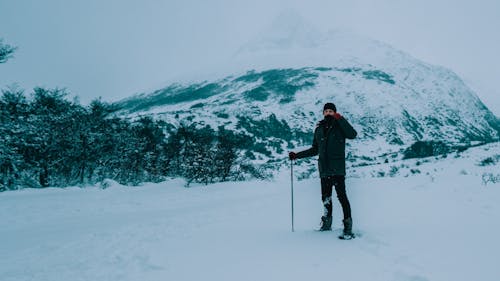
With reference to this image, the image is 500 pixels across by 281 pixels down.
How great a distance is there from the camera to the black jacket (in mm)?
5090

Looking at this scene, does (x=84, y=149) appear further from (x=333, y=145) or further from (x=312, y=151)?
(x=333, y=145)

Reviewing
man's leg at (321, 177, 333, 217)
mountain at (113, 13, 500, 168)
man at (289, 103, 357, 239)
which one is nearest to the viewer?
man at (289, 103, 357, 239)

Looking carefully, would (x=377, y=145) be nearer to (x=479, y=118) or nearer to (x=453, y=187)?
(x=453, y=187)

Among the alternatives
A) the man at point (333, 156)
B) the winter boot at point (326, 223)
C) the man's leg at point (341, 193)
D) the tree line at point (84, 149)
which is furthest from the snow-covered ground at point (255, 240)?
the tree line at point (84, 149)

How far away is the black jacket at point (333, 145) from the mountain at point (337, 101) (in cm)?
5001

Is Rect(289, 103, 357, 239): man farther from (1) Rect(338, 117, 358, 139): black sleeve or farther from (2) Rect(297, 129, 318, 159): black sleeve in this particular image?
(2) Rect(297, 129, 318, 159): black sleeve

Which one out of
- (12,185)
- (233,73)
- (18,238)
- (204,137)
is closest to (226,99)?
(233,73)

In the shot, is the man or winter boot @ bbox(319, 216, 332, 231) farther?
winter boot @ bbox(319, 216, 332, 231)

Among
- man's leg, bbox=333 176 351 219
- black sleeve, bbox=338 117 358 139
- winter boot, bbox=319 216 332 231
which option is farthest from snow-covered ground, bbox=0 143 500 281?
black sleeve, bbox=338 117 358 139

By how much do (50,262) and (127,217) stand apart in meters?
3.43

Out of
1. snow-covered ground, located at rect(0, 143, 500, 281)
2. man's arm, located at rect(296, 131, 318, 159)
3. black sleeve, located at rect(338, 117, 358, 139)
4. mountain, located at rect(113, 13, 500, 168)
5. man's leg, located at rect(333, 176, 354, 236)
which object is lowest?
snow-covered ground, located at rect(0, 143, 500, 281)

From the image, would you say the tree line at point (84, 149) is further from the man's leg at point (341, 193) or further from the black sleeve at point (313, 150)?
the man's leg at point (341, 193)

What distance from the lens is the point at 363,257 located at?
13.1 feet

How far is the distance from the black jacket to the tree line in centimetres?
1096
